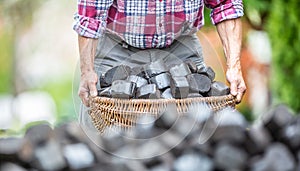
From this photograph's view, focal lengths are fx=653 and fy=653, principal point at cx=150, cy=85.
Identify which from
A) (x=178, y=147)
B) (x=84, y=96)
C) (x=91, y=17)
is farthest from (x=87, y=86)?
(x=178, y=147)

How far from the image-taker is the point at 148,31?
1763 mm

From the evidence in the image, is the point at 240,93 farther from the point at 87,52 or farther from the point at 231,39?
the point at 87,52

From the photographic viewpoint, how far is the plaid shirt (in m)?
1.73

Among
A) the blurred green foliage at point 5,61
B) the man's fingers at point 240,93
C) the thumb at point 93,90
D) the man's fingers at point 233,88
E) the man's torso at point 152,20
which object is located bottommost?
the blurred green foliage at point 5,61

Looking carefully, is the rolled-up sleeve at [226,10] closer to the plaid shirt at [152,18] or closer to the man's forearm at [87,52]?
the plaid shirt at [152,18]

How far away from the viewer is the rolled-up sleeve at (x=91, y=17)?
1.65 meters

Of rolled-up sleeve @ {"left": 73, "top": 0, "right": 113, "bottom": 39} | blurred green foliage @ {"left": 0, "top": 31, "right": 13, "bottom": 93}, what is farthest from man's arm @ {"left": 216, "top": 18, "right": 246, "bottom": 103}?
blurred green foliage @ {"left": 0, "top": 31, "right": 13, "bottom": 93}

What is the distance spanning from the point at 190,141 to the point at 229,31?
1.06 m

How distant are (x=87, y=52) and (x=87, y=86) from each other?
0.12 metres

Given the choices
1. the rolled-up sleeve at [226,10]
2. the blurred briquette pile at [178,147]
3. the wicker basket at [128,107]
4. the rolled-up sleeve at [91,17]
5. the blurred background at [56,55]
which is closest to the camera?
the blurred briquette pile at [178,147]

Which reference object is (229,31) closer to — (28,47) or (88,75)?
(88,75)

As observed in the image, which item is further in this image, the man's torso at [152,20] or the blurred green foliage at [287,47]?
the blurred green foliage at [287,47]

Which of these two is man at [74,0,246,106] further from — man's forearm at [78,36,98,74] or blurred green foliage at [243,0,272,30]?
blurred green foliage at [243,0,272,30]

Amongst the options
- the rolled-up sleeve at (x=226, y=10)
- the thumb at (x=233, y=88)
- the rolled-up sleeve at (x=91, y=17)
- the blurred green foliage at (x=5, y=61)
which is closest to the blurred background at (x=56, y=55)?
the blurred green foliage at (x=5, y=61)
